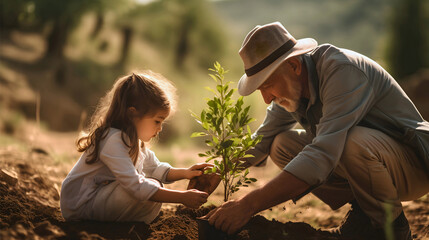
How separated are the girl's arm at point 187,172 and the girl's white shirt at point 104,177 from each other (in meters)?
0.25

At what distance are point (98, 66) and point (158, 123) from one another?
51.8 ft

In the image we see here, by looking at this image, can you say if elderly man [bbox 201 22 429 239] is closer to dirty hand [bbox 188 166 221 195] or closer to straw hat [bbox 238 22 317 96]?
straw hat [bbox 238 22 317 96]

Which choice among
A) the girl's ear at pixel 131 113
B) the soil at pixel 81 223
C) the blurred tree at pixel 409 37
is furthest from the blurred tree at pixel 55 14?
the blurred tree at pixel 409 37

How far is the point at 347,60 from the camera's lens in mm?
2492

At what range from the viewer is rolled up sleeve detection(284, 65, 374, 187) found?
Result: 7.17 feet

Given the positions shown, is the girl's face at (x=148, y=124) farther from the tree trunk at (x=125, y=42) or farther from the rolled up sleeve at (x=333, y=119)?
the tree trunk at (x=125, y=42)

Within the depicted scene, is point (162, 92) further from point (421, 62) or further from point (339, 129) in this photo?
point (421, 62)

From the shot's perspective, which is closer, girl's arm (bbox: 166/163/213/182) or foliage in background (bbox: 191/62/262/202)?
foliage in background (bbox: 191/62/262/202)

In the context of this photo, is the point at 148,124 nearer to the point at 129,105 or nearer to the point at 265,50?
the point at 129,105

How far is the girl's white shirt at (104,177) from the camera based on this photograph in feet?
7.67

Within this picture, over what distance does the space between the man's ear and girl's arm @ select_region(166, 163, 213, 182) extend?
3.01ft

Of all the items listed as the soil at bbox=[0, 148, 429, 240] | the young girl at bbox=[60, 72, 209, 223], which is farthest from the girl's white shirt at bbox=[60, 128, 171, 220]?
the soil at bbox=[0, 148, 429, 240]

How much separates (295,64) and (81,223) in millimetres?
1785

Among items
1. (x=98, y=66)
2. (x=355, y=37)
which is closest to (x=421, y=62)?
(x=98, y=66)
